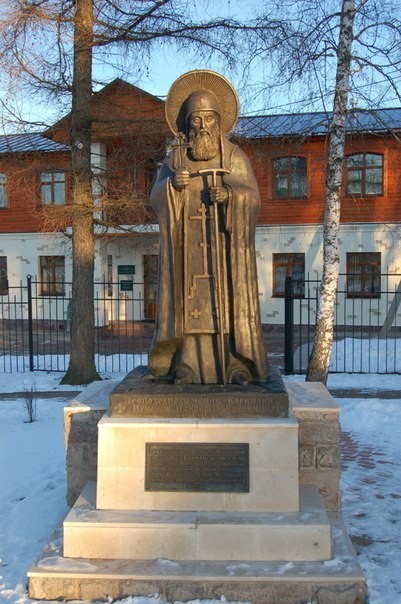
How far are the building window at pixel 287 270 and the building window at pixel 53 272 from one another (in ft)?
25.6

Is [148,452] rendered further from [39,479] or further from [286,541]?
[39,479]

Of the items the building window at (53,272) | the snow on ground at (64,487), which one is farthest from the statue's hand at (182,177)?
the building window at (53,272)

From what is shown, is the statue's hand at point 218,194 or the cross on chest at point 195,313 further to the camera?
the cross on chest at point 195,313

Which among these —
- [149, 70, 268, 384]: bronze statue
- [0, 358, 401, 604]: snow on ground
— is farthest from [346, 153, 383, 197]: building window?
[149, 70, 268, 384]: bronze statue

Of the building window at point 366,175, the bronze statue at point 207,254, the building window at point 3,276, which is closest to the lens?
the bronze statue at point 207,254

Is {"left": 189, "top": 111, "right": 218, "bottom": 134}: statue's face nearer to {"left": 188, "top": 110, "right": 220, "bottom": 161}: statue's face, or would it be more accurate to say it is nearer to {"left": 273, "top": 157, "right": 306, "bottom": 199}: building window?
{"left": 188, "top": 110, "right": 220, "bottom": 161}: statue's face

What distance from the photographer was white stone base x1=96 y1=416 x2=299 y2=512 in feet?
11.8

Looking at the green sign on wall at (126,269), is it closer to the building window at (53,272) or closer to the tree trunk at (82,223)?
the building window at (53,272)

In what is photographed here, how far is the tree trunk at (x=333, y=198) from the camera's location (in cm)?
841

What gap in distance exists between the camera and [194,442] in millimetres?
3666

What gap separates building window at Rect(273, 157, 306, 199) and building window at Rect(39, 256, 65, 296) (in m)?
8.25

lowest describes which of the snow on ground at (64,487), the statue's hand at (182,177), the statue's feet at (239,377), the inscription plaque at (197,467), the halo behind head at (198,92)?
the snow on ground at (64,487)

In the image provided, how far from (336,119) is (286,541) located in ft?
22.2

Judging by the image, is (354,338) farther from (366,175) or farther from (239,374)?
(239,374)
